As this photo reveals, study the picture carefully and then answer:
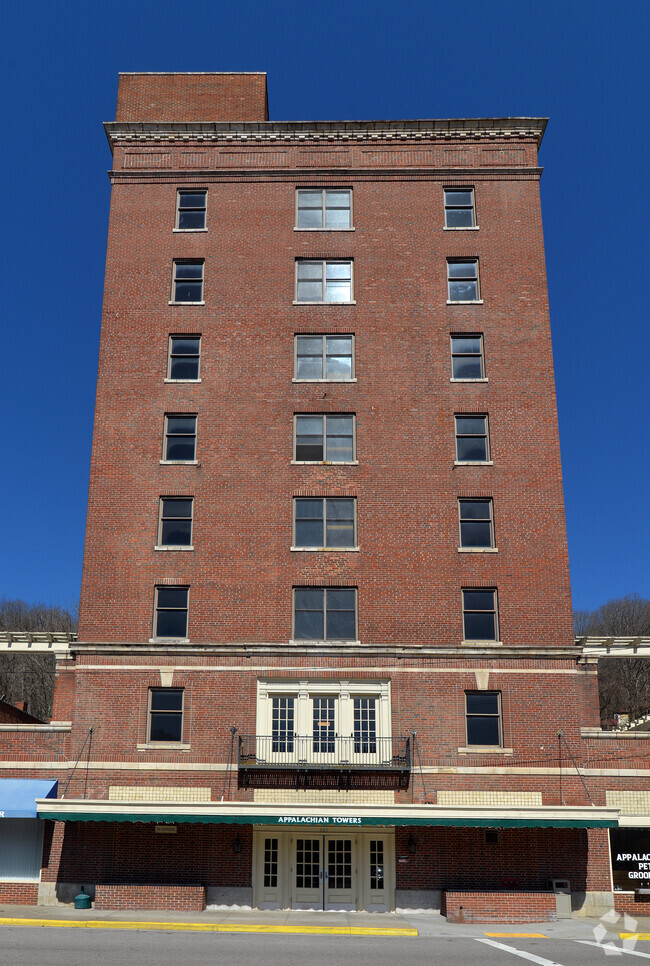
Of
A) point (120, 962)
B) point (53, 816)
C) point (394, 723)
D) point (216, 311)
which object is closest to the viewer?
point (120, 962)

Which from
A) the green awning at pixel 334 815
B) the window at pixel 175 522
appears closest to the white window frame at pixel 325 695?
the green awning at pixel 334 815

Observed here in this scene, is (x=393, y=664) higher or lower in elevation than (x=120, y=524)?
lower

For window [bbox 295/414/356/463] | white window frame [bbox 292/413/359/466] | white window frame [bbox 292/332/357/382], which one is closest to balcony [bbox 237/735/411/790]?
white window frame [bbox 292/413/359/466]

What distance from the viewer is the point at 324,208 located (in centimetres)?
3716

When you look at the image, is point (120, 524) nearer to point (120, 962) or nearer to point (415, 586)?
point (415, 586)

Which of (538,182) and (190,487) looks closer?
(190,487)

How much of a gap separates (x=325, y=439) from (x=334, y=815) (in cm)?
1346

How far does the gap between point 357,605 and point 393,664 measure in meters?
2.44

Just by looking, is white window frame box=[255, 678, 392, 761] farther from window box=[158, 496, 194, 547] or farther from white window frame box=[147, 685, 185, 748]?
window box=[158, 496, 194, 547]

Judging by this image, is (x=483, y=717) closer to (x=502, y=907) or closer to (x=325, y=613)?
(x=502, y=907)

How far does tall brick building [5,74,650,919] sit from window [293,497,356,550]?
9 centimetres

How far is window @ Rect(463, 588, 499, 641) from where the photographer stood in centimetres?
3198

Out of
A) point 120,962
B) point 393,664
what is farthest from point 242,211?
point 120,962

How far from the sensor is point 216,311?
117 ft
